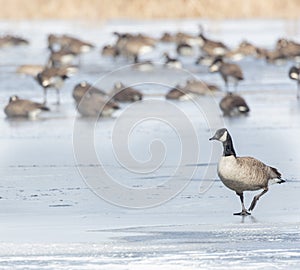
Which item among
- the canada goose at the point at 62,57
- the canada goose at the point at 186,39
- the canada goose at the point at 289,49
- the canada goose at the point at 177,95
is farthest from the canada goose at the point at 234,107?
the canada goose at the point at 186,39

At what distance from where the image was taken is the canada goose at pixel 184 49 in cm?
2536

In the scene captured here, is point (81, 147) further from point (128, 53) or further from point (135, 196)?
point (128, 53)

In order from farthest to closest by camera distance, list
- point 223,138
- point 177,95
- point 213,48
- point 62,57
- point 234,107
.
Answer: point 213,48, point 62,57, point 177,95, point 234,107, point 223,138

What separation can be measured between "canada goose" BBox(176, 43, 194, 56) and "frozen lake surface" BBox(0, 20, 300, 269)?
8.30 m

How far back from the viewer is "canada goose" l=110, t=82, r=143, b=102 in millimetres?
14990

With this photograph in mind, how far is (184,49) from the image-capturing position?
2552cm

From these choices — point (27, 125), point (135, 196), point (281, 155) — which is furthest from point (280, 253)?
point (27, 125)

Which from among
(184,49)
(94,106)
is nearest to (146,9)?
(184,49)

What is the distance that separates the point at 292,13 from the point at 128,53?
Result: 39.8ft

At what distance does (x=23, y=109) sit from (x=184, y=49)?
41.0 feet

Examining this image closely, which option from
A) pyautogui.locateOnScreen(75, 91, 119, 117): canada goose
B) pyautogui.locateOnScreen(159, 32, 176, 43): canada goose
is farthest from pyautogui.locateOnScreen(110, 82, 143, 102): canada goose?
pyautogui.locateOnScreen(159, 32, 176, 43): canada goose

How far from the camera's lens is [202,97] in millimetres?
15555

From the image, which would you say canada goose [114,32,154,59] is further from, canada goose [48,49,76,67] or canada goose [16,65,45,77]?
canada goose [16,65,45,77]

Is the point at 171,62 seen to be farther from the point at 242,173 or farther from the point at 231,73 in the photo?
the point at 242,173
